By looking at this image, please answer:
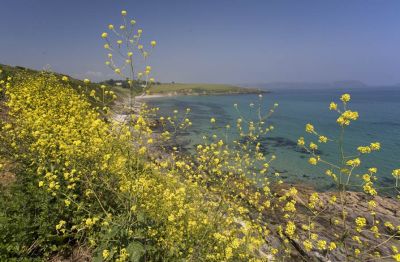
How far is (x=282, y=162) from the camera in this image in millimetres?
29375

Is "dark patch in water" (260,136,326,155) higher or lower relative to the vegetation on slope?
lower

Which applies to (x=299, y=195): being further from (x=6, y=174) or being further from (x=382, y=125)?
(x=382, y=125)

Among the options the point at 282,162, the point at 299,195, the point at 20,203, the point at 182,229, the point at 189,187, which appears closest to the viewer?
the point at 20,203

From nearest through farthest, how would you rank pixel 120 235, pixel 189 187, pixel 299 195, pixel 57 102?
pixel 120 235 → pixel 189 187 → pixel 57 102 → pixel 299 195

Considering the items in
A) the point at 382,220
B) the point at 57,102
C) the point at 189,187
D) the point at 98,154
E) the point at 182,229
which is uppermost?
the point at 57,102

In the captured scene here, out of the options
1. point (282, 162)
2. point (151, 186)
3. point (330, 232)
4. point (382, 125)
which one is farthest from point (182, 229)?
point (382, 125)

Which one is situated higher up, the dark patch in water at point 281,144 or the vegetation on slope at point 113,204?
the vegetation on slope at point 113,204

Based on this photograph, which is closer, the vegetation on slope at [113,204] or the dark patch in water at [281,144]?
the vegetation on slope at [113,204]

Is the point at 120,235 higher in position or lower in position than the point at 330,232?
higher

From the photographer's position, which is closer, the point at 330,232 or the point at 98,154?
the point at 98,154

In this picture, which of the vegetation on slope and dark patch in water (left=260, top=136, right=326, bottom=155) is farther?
dark patch in water (left=260, top=136, right=326, bottom=155)

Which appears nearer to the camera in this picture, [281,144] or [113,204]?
[113,204]

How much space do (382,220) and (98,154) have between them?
1822 cm

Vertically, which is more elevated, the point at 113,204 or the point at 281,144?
the point at 113,204
